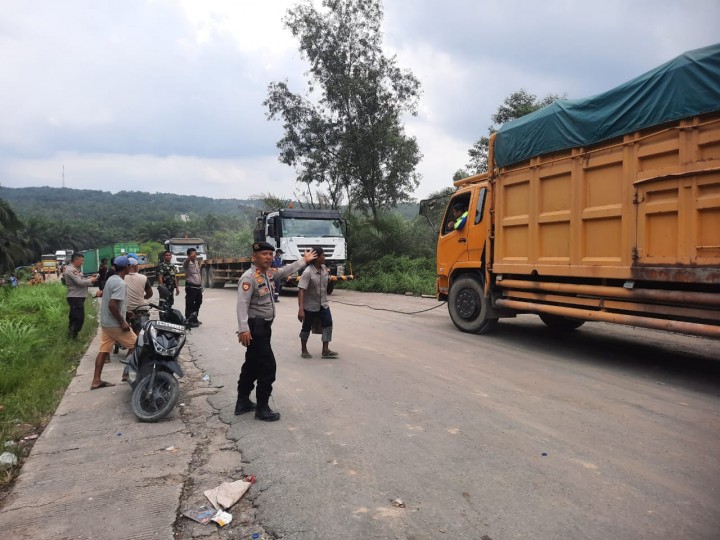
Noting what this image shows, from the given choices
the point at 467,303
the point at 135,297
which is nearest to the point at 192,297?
the point at 135,297

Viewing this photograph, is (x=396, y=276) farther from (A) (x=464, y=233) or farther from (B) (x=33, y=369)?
(B) (x=33, y=369)

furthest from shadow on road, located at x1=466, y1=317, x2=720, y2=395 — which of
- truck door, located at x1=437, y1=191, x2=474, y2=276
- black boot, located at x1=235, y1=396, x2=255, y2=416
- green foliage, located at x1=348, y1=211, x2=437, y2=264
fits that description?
green foliage, located at x1=348, y1=211, x2=437, y2=264

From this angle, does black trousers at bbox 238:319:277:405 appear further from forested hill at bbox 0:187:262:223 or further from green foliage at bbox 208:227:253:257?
forested hill at bbox 0:187:262:223

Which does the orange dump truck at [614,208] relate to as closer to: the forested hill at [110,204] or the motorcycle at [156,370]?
the motorcycle at [156,370]

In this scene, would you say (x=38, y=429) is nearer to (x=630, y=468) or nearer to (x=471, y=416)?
(x=471, y=416)

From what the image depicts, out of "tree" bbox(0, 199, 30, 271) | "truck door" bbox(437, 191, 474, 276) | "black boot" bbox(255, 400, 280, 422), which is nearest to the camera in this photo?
"black boot" bbox(255, 400, 280, 422)

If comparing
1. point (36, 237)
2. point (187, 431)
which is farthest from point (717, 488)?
point (36, 237)

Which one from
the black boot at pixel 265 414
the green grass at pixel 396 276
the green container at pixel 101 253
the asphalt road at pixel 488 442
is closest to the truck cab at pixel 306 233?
the green grass at pixel 396 276

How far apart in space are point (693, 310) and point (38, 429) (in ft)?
21.2

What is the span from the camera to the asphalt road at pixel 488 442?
8.53ft

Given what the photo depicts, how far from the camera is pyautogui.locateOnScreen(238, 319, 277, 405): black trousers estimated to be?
422 centimetres

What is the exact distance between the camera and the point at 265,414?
165 inches

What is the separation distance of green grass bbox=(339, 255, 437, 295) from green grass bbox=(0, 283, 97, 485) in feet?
31.5

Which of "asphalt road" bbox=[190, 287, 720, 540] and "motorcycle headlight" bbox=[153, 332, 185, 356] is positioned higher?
"motorcycle headlight" bbox=[153, 332, 185, 356]
